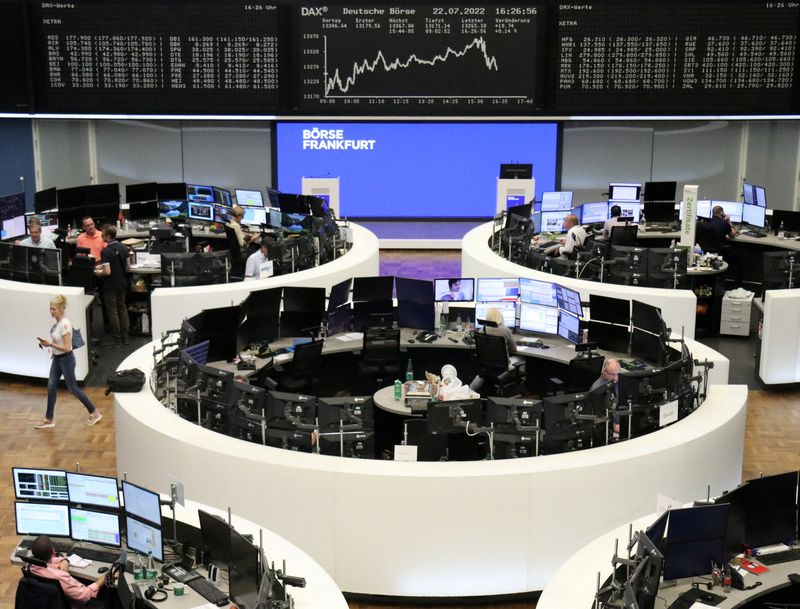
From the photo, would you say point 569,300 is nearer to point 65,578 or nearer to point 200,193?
point 65,578

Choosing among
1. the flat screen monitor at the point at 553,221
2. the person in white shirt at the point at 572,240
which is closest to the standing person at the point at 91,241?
the person in white shirt at the point at 572,240

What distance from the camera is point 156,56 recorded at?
16828 millimetres

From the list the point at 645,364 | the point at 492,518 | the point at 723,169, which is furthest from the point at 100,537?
the point at 723,169

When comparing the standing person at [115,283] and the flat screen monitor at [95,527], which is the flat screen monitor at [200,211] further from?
the flat screen monitor at [95,527]

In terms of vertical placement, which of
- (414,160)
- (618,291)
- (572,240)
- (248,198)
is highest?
(414,160)

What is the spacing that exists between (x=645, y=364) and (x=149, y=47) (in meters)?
10.2

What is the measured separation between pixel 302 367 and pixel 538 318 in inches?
97.5

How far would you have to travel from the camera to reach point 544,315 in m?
11.0

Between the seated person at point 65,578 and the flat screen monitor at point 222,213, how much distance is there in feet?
32.6

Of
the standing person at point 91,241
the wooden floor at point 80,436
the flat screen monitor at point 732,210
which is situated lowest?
the wooden floor at point 80,436

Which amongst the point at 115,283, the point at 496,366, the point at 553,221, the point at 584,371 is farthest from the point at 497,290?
the point at 553,221

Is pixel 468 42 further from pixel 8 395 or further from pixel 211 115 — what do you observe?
pixel 8 395

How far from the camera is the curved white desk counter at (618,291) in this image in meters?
11.6

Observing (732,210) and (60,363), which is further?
(732,210)
